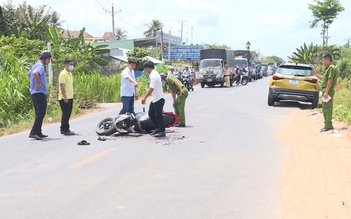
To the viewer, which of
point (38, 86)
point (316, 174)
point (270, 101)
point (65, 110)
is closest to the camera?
point (316, 174)

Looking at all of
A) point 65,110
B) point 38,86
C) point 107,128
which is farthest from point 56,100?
point 38,86

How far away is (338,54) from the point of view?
48969 mm

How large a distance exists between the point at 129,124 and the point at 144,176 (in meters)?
3.82

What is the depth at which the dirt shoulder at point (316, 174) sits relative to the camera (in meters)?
5.18

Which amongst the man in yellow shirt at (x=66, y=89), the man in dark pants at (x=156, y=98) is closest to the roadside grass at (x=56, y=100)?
the man in yellow shirt at (x=66, y=89)

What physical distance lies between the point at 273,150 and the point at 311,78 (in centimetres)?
960

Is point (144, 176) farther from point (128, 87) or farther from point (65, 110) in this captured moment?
point (128, 87)

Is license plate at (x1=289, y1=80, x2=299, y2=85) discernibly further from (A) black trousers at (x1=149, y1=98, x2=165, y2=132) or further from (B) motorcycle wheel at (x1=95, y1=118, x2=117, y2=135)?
(B) motorcycle wheel at (x1=95, y1=118, x2=117, y2=135)

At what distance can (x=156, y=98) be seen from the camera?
32.4 ft

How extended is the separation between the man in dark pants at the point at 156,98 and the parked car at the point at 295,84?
29.6ft

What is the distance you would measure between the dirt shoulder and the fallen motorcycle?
2936 millimetres

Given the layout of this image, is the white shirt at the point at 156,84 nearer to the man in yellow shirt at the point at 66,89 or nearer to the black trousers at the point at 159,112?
the black trousers at the point at 159,112

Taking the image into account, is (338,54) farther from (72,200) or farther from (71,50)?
(72,200)

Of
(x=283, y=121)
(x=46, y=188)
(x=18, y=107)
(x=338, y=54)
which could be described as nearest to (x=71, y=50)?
(x=18, y=107)
